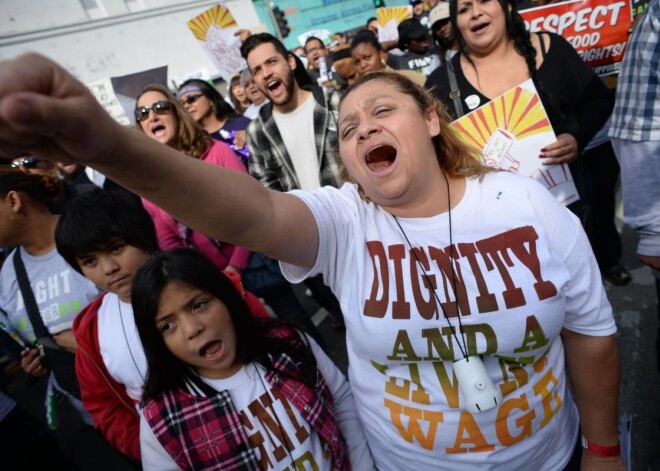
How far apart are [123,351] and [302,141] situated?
161 centimetres

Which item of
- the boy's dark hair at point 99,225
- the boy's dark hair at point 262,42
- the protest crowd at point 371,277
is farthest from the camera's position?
the boy's dark hair at point 262,42

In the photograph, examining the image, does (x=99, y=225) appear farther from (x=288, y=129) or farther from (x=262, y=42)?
(x=262, y=42)

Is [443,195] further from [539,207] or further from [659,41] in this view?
[659,41]

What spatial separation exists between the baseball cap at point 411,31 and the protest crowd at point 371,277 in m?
2.72

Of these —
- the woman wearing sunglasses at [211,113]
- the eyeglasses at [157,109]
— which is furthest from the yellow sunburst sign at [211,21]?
the eyeglasses at [157,109]

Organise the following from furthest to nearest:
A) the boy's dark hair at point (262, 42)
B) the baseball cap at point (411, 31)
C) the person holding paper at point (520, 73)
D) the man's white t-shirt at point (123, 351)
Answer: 1. the baseball cap at point (411, 31)
2. the boy's dark hair at point (262, 42)
3. the person holding paper at point (520, 73)
4. the man's white t-shirt at point (123, 351)

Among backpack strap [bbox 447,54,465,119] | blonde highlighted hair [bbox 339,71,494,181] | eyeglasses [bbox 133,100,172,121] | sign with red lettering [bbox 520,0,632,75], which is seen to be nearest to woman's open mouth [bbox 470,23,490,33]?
backpack strap [bbox 447,54,465,119]

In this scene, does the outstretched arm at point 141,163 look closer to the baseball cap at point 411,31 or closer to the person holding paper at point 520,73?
the person holding paper at point 520,73

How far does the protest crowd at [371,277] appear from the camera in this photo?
0.86 meters

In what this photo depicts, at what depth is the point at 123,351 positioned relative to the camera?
1423mm

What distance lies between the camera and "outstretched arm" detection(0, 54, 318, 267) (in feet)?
1.49

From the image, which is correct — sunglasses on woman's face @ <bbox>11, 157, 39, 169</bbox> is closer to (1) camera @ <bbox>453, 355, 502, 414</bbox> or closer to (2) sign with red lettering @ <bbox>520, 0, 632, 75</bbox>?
(1) camera @ <bbox>453, 355, 502, 414</bbox>

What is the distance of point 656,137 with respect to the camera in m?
1.15

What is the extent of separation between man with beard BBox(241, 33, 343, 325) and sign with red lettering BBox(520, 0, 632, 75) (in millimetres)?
1316
